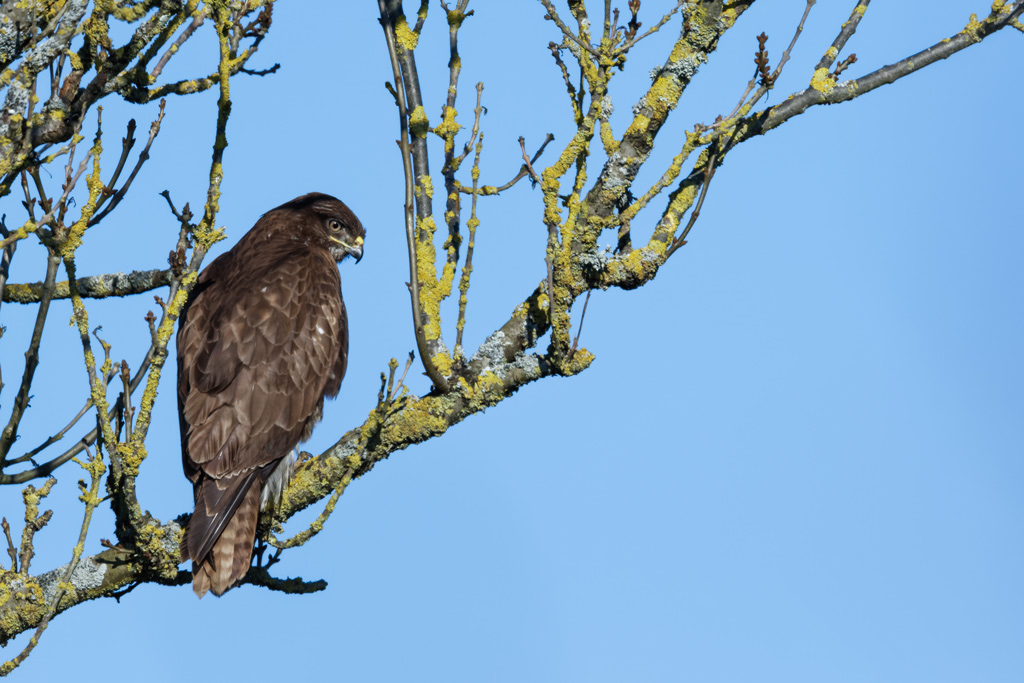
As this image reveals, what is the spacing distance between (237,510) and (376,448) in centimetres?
112

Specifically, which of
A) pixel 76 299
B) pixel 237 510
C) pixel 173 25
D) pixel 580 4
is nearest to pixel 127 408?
pixel 76 299

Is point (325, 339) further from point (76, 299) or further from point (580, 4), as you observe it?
point (580, 4)

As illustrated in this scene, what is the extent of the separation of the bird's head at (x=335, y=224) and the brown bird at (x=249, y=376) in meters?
0.55

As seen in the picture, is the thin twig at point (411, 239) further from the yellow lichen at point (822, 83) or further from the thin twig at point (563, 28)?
the yellow lichen at point (822, 83)

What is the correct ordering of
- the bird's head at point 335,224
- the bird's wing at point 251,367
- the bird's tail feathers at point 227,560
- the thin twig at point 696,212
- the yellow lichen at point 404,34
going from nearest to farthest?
the thin twig at point 696,212 → the bird's tail feathers at point 227,560 → the yellow lichen at point 404,34 → the bird's wing at point 251,367 → the bird's head at point 335,224

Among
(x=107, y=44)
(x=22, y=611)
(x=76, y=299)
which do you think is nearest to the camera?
(x=76, y=299)

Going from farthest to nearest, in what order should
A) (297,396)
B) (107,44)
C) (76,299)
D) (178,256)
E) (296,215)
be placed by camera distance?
(296,215) < (297,396) < (107,44) < (76,299) < (178,256)

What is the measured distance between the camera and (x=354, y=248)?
7613mm

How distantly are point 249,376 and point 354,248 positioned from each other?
1.99 m

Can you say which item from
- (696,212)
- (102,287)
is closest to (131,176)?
(102,287)

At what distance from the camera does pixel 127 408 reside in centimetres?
392

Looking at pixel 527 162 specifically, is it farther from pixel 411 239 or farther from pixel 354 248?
pixel 354 248

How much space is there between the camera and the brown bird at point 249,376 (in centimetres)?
510

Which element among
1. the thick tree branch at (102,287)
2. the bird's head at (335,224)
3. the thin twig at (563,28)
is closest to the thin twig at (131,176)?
the thick tree branch at (102,287)
